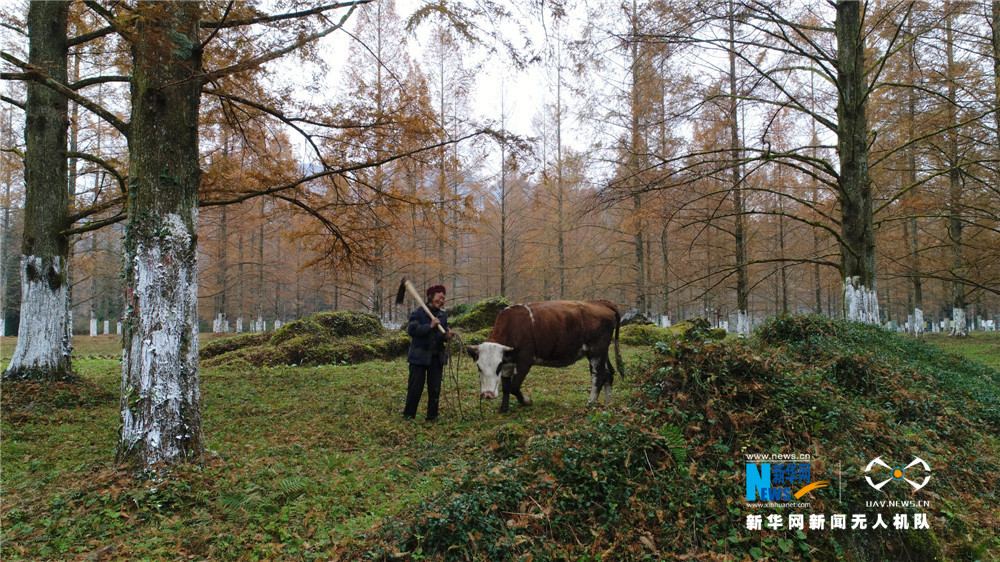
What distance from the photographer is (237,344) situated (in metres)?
13.4

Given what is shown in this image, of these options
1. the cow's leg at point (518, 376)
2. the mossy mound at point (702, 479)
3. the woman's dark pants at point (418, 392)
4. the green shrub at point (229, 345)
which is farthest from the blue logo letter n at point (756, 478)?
the green shrub at point (229, 345)

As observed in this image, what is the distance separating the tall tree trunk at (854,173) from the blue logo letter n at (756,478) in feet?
21.0

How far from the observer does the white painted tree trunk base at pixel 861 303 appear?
8234mm

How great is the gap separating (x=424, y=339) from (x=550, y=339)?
1.89 meters

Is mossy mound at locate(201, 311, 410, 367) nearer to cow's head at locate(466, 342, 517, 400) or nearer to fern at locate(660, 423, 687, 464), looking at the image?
cow's head at locate(466, 342, 517, 400)

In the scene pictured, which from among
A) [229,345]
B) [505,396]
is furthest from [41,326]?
[505,396]

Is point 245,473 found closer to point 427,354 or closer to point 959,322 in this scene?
point 427,354

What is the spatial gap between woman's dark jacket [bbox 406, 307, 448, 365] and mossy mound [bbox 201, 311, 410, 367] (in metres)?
6.30

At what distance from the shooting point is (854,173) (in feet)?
26.7

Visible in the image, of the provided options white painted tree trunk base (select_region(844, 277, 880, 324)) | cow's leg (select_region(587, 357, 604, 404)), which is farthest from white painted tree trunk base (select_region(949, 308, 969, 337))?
cow's leg (select_region(587, 357, 604, 404))

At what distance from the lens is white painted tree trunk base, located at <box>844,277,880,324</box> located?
823cm

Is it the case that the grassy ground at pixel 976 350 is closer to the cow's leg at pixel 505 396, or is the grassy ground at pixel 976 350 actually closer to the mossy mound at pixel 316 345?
the cow's leg at pixel 505 396

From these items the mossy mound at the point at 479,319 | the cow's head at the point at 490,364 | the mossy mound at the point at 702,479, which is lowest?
the mossy mound at the point at 702,479

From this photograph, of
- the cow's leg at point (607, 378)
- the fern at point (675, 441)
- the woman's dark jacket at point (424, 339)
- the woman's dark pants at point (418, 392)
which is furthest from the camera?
the cow's leg at point (607, 378)
